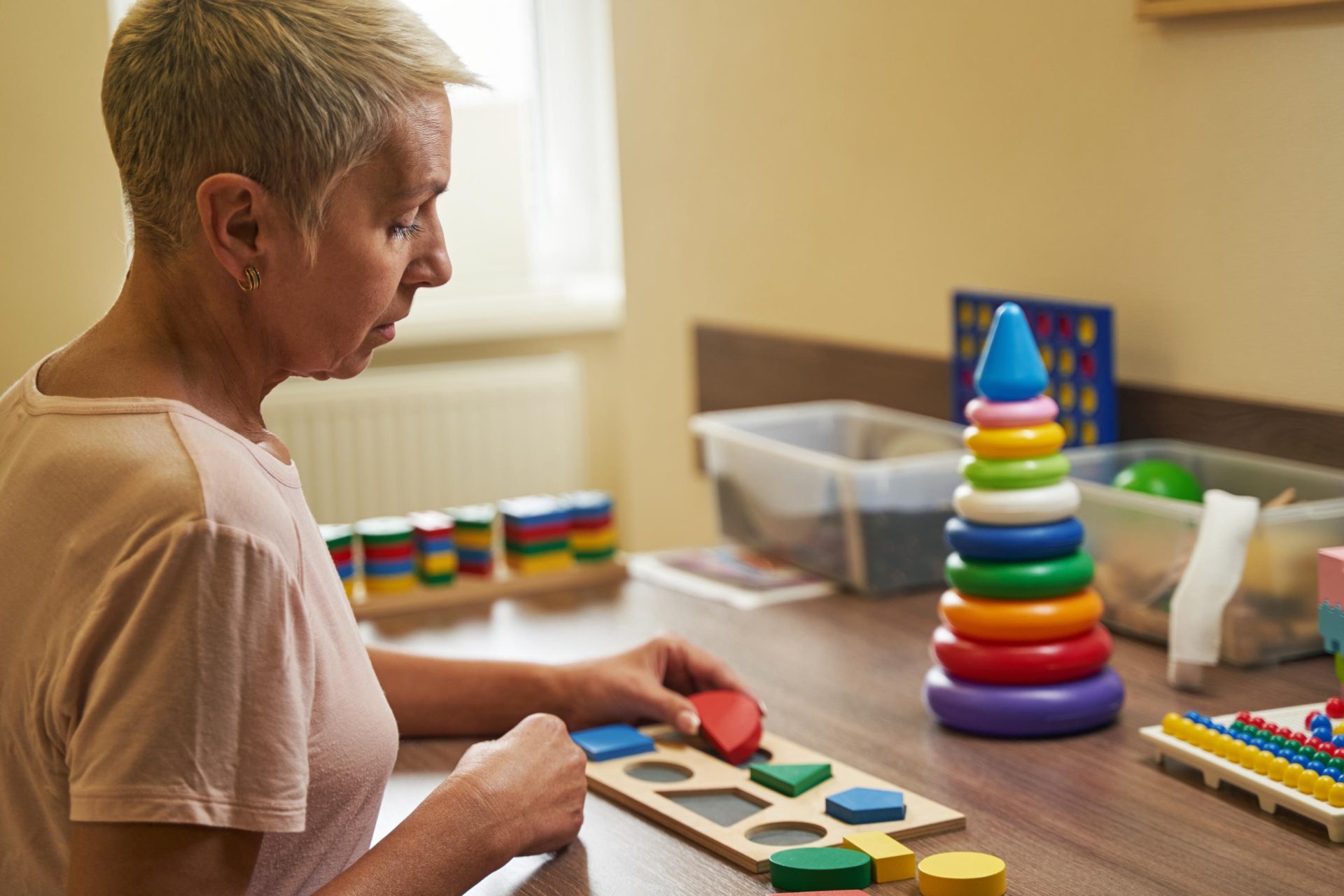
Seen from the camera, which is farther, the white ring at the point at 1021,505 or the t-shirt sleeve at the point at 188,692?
the white ring at the point at 1021,505

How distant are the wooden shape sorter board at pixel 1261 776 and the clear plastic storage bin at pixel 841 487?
499mm

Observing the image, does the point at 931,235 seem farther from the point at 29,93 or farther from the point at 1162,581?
the point at 29,93

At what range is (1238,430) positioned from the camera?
1533 millimetres

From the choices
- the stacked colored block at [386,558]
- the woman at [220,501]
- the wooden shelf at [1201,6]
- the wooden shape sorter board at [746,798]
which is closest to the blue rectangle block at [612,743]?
the wooden shape sorter board at [746,798]

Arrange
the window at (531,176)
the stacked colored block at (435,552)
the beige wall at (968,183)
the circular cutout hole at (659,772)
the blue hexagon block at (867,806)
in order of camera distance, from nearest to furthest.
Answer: the blue hexagon block at (867,806) → the circular cutout hole at (659,772) → the beige wall at (968,183) → the stacked colored block at (435,552) → the window at (531,176)

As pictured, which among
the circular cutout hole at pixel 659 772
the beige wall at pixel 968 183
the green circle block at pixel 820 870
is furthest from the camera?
the beige wall at pixel 968 183

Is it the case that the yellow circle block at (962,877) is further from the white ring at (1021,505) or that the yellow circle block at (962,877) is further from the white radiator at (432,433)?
the white radiator at (432,433)

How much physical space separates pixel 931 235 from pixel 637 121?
2.98ft

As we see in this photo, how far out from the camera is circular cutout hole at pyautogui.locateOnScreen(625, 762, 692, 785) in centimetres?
117

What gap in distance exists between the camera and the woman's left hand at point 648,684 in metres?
1.27

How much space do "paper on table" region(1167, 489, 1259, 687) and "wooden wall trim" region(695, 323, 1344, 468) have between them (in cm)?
19

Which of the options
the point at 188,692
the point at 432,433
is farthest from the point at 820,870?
the point at 432,433

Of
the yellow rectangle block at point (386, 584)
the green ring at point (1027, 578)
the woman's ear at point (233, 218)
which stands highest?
the woman's ear at point (233, 218)

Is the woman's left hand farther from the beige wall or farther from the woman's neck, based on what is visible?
the beige wall
